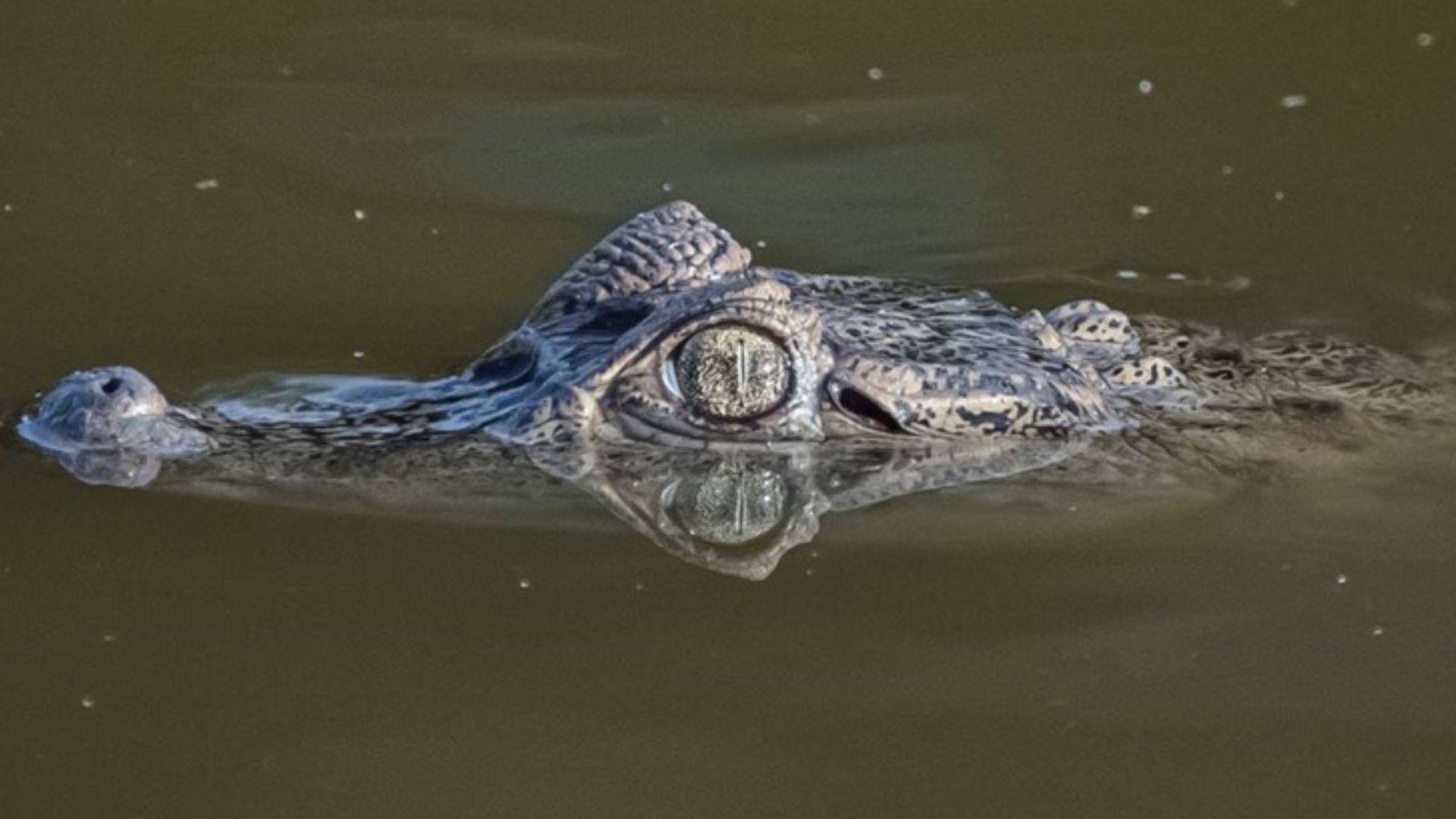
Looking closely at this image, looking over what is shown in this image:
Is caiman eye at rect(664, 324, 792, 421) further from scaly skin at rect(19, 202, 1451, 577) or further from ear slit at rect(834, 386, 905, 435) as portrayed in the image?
ear slit at rect(834, 386, 905, 435)

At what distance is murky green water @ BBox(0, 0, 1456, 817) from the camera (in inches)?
172

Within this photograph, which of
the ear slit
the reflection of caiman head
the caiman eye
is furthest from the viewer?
the ear slit

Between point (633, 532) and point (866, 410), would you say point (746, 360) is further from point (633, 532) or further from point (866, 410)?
point (633, 532)

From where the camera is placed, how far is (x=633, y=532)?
5.21 metres

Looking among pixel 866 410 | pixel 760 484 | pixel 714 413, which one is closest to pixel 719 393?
pixel 714 413

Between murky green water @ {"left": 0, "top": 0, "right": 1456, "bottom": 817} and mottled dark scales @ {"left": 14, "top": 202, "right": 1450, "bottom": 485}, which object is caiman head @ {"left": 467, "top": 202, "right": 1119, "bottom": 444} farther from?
murky green water @ {"left": 0, "top": 0, "right": 1456, "bottom": 817}

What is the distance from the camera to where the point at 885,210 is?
7.68m

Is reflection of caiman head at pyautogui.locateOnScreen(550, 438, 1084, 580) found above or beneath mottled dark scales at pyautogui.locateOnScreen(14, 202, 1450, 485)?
beneath

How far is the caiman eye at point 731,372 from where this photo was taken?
5324 millimetres

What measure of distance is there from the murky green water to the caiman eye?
341 millimetres

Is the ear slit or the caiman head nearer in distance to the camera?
the caiman head

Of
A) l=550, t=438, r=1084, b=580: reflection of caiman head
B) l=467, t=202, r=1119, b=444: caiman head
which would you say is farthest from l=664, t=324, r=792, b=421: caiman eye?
l=550, t=438, r=1084, b=580: reflection of caiman head

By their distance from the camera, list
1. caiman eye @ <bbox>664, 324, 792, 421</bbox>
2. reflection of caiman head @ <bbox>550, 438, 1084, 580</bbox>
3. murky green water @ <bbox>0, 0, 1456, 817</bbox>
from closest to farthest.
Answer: murky green water @ <bbox>0, 0, 1456, 817</bbox>
reflection of caiman head @ <bbox>550, 438, 1084, 580</bbox>
caiman eye @ <bbox>664, 324, 792, 421</bbox>

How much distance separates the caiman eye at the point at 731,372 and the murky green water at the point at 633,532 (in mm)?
341
